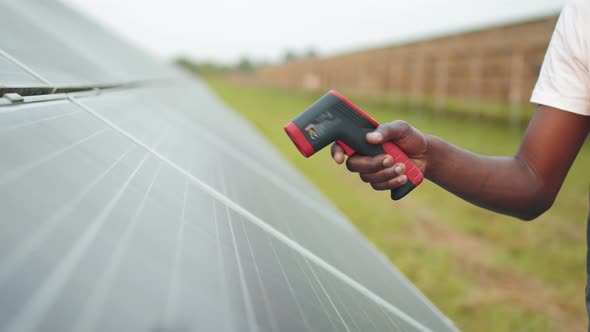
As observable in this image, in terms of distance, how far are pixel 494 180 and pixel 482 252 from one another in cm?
310

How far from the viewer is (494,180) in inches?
69.0

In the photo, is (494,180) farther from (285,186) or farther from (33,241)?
(33,241)

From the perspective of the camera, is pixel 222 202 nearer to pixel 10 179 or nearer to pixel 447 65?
pixel 10 179

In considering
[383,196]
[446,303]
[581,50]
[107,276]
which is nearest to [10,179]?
[107,276]

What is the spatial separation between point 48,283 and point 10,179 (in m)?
0.22

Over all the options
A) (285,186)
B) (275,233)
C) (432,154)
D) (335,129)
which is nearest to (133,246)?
(275,233)

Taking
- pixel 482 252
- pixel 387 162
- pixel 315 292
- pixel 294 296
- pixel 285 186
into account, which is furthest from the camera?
pixel 482 252

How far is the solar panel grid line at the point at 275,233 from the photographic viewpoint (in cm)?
138

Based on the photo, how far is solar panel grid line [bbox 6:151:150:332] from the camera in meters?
0.49

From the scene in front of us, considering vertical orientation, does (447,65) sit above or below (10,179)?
below

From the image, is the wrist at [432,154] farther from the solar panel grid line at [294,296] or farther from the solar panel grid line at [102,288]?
the solar panel grid line at [102,288]

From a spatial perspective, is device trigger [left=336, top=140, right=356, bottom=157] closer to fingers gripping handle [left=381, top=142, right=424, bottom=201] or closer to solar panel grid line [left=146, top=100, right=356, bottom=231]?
fingers gripping handle [left=381, top=142, right=424, bottom=201]

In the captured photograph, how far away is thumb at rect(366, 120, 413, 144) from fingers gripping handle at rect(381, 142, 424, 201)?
0.10 ft

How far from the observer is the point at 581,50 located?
150 cm
